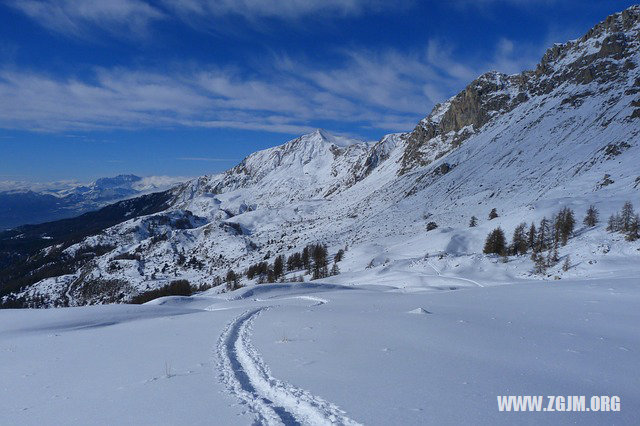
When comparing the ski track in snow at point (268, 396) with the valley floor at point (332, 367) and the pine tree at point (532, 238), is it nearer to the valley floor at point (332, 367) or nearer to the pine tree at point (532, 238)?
the valley floor at point (332, 367)

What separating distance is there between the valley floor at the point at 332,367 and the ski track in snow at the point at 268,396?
3cm

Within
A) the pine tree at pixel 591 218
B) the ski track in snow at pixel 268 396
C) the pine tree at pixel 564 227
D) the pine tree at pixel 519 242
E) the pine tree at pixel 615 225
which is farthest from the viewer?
the pine tree at pixel 591 218

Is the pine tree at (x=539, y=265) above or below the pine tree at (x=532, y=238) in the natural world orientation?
below

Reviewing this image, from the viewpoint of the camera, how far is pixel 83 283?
184m

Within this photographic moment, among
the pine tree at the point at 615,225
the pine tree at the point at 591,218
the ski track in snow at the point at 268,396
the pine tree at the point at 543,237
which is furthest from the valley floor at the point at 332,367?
the pine tree at the point at 591,218

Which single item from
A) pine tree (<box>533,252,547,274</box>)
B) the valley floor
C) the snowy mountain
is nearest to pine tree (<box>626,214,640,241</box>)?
the snowy mountain

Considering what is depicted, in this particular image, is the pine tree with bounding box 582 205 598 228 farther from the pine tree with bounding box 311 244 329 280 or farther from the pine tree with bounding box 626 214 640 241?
the pine tree with bounding box 311 244 329 280

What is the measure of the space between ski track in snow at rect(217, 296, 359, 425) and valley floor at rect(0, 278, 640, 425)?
34mm

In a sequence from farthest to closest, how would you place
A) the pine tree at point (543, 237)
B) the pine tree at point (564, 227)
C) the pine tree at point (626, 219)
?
the pine tree at point (543, 237), the pine tree at point (564, 227), the pine tree at point (626, 219)

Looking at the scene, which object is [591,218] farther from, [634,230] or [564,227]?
[634,230]

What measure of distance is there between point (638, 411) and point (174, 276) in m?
190

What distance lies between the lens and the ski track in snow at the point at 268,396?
6.95 metres

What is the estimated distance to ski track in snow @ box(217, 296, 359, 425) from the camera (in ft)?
22.8

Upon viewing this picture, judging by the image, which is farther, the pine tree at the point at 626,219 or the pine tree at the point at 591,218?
the pine tree at the point at 591,218
